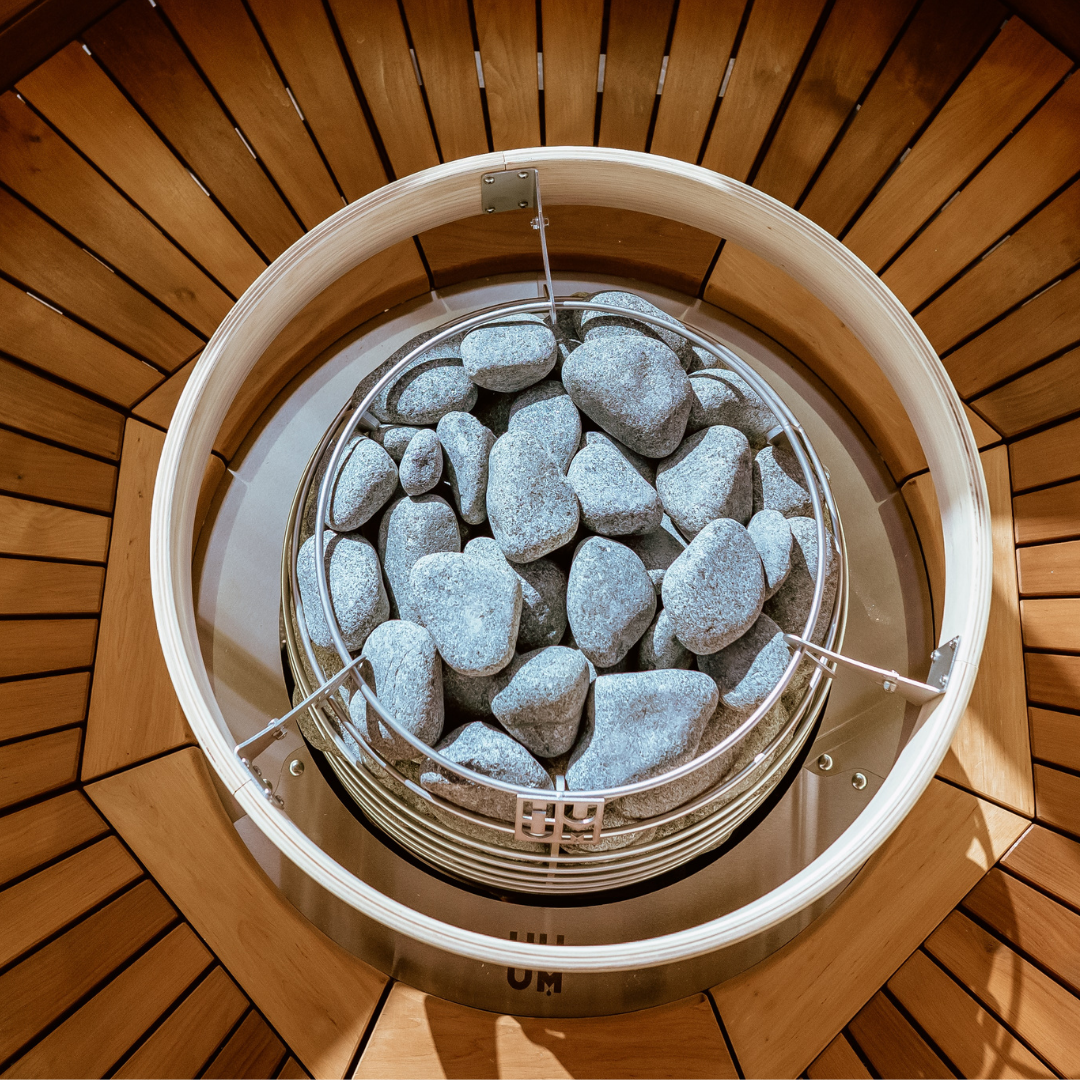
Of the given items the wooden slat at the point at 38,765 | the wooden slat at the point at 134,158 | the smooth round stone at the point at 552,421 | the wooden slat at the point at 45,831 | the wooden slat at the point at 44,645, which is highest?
the wooden slat at the point at 134,158

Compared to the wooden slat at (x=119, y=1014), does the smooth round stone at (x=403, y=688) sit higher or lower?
higher

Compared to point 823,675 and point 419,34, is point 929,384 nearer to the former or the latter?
point 823,675

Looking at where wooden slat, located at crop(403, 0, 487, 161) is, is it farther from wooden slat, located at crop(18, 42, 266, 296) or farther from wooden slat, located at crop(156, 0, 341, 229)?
wooden slat, located at crop(18, 42, 266, 296)

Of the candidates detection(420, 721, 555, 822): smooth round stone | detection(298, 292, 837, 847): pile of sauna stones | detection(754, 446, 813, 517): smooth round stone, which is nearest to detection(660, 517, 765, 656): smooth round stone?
detection(298, 292, 837, 847): pile of sauna stones

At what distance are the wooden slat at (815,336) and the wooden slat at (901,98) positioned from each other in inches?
4.3

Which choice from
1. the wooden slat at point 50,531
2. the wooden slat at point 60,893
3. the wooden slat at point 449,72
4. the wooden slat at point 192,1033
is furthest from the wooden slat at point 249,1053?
the wooden slat at point 449,72

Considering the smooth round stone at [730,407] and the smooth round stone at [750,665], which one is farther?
the smooth round stone at [730,407]

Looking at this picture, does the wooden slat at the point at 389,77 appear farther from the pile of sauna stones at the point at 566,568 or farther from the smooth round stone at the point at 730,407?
the smooth round stone at the point at 730,407

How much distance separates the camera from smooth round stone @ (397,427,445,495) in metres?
0.88

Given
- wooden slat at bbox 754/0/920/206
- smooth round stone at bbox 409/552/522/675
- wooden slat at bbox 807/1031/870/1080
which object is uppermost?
wooden slat at bbox 754/0/920/206

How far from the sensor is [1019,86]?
1.06 m

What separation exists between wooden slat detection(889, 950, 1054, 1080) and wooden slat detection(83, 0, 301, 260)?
4.37ft

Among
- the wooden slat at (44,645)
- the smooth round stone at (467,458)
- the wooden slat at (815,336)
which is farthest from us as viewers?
the wooden slat at (815,336)

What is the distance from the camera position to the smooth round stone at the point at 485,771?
32.4 inches
